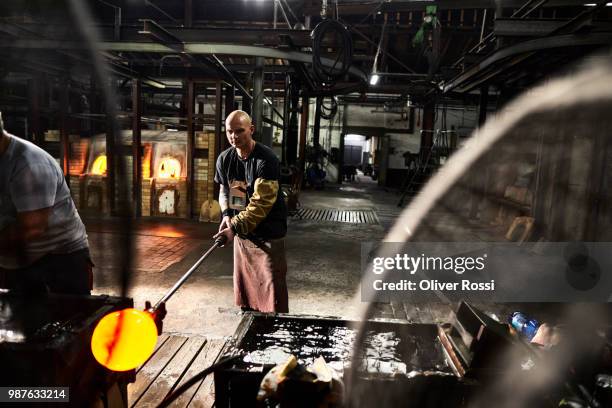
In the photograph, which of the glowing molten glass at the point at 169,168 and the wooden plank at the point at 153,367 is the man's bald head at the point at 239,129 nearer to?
the wooden plank at the point at 153,367

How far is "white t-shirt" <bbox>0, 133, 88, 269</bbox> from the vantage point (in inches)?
91.4

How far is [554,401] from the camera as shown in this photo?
1.68m

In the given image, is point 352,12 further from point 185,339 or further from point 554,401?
point 554,401

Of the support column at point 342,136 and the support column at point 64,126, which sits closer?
the support column at point 64,126

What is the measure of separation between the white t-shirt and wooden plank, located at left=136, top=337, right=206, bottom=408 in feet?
3.86

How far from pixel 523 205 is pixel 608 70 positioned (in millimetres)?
3450

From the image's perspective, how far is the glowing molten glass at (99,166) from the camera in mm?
9891

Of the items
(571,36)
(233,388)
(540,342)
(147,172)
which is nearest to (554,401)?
(540,342)

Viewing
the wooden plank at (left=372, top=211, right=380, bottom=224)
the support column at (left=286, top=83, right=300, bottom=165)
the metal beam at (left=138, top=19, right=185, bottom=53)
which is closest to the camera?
the metal beam at (left=138, top=19, right=185, bottom=53)

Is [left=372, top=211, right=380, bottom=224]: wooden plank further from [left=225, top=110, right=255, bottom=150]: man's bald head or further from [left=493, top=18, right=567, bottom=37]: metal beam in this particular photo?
[left=225, top=110, right=255, bottom=150]: man's bald head

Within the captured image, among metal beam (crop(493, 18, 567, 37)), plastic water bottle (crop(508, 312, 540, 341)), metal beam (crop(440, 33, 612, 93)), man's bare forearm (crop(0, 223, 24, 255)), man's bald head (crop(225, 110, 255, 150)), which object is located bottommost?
plastic water bottle (crop(508, 312, 540, 341))

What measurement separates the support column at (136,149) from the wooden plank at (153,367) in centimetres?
661

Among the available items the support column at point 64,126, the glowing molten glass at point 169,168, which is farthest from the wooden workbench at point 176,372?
the support column at point 64,126

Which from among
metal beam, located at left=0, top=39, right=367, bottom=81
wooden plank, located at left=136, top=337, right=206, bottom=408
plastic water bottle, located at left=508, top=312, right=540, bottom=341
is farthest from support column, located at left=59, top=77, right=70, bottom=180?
plastic water bottle, located at left=508, top=312, right=540, bottom=341
